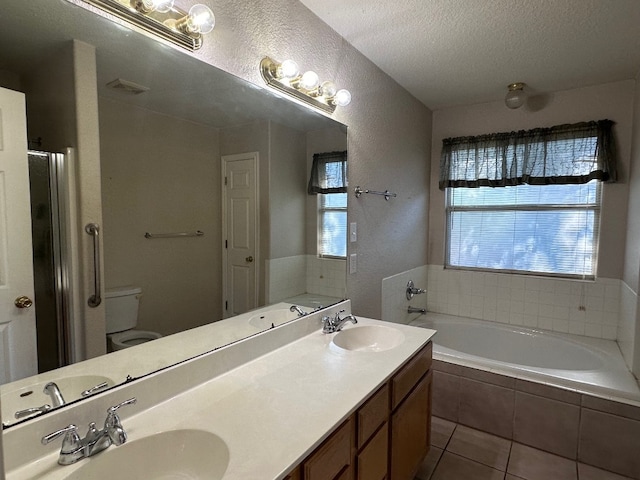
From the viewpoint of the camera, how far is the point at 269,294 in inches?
67.9

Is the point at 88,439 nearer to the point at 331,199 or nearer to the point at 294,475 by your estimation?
the point at 294,475

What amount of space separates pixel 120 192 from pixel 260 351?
0.86m

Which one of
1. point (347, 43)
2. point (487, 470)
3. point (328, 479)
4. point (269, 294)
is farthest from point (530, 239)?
point (328, 479)

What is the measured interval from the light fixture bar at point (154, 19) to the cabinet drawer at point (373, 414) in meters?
1.41

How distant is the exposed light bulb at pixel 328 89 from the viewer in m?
1.90

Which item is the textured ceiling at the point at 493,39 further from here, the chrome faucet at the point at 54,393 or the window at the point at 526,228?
the chrome faucet at the point at 54,393

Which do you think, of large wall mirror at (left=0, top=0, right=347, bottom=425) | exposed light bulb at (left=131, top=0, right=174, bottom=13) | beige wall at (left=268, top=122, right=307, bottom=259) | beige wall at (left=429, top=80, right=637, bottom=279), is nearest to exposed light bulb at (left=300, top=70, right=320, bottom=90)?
large wall mirror at (left=0, top=0, right=347, bottom=425)

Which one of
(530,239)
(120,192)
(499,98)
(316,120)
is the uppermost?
(499,98)

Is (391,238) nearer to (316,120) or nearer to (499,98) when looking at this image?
(316,120)

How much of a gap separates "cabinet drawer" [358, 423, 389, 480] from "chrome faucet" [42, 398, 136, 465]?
0.78 meters

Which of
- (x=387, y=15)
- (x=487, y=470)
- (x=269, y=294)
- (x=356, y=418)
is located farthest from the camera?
(x=487, y=470)

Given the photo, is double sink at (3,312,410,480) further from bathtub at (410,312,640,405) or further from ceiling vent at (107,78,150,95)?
bathtub at (410,312,640,405)

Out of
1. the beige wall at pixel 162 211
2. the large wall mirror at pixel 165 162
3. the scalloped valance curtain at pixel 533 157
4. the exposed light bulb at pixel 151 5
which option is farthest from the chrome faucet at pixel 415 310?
the exposed light bulb at pixel 151 5

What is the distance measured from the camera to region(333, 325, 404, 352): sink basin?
192cm
